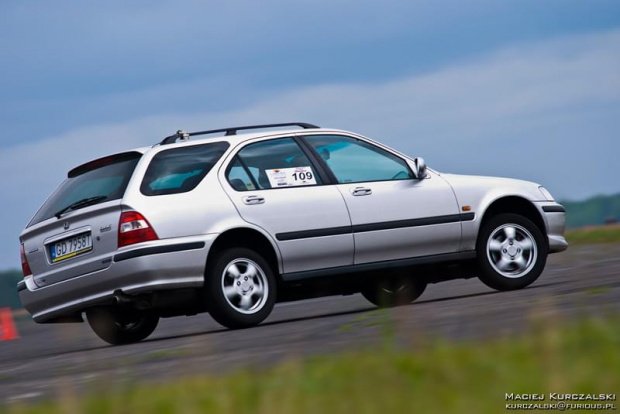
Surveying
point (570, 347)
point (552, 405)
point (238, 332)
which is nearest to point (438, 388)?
point (552, 405)

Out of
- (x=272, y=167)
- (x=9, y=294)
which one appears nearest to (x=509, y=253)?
(x=272, y=167)

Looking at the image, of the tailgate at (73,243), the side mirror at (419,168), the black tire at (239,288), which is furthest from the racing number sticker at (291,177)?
the tailgate at (73,243)

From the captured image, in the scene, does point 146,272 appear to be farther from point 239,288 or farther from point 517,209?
point 517,209

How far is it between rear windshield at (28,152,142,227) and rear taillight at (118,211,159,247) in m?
0.31

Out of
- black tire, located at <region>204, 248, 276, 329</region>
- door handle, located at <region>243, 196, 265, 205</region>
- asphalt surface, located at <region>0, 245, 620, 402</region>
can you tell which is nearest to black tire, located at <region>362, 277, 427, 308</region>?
asphalt surface, located at <region>0, 245, 620, 402</region>

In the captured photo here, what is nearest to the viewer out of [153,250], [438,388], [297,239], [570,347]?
[438,388]

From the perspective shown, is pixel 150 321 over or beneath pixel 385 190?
beneath

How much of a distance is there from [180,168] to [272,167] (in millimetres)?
836

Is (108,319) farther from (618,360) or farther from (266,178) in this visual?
(618,360)

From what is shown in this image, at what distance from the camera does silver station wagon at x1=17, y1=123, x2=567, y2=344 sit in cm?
976

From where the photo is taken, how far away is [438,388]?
5.10 m

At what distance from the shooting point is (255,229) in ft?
33.0

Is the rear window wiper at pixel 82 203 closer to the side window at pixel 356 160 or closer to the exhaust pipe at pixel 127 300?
the exhaust pipe at pixel 127 300

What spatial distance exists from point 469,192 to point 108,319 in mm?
3543
